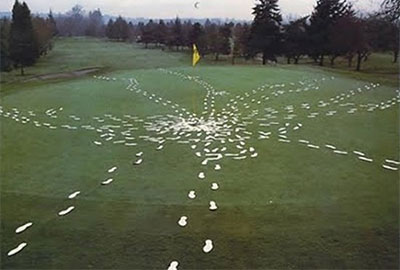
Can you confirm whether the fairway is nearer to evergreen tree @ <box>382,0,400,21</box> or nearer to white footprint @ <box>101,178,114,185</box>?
white footprint @ <box>101,178,114,185</box>

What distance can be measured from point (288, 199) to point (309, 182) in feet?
3.64

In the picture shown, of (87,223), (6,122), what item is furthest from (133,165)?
(6,122)

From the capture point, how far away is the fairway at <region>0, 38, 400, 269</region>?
614 centimetres

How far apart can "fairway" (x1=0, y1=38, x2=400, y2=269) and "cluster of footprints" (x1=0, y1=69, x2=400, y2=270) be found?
52mm

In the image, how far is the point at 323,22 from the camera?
141 feet

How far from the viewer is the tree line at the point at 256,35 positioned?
34.8 meters

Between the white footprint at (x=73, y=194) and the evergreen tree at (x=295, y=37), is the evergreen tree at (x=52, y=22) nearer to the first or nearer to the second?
the evergreen tree at (x=295, y=37)

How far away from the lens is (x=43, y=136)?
520 inches

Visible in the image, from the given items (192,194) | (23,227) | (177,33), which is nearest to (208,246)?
(192,194)

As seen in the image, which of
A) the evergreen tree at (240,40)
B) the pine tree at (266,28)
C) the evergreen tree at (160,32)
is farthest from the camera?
the evergreen tree at (160,32)

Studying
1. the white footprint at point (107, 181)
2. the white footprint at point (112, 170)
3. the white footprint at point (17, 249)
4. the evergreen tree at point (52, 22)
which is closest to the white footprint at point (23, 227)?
the white footprint at point (17, 249)

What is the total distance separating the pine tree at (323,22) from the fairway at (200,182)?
24279mm

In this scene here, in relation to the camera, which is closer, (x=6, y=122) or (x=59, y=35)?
(x=6, y=122)

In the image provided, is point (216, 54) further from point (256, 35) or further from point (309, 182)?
point (309, 182)
